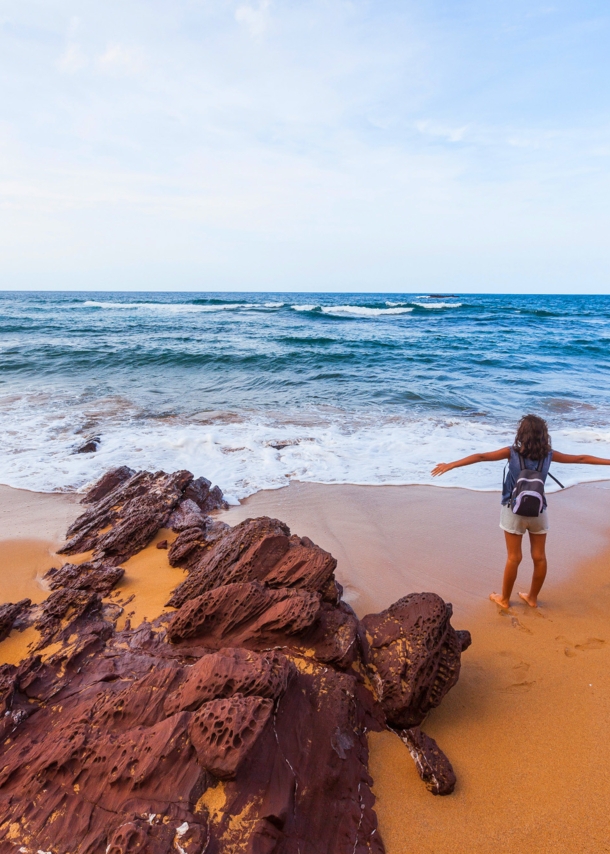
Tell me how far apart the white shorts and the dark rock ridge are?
118cm

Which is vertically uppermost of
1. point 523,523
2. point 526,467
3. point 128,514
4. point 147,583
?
point 526,467

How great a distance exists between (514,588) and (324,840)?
2686 millimetres

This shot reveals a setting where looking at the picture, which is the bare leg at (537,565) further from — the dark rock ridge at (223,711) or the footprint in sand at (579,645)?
the dark rock ridge at (223,711)

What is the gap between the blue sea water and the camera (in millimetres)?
6797

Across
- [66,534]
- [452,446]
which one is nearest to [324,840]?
[66,534]

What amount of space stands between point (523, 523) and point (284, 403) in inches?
324

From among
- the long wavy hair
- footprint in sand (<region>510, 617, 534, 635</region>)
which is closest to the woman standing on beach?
the long wavy hair

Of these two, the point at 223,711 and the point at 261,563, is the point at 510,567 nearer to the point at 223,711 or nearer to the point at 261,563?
the point at 261,563

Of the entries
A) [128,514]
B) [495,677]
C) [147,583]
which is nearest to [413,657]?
[495,677]

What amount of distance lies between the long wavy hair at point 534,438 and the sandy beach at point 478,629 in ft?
4.16

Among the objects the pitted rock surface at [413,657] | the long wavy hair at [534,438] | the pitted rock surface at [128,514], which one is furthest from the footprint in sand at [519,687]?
the pitted rock surface at [128,514]

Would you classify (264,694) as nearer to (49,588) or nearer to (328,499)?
(49,588)

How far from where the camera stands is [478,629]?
3338 mm

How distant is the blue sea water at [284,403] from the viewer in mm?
6797
